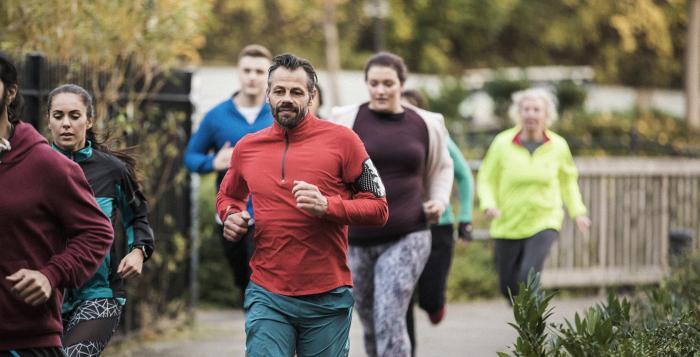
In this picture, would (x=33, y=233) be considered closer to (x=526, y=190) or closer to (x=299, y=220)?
(x=299, y=220)

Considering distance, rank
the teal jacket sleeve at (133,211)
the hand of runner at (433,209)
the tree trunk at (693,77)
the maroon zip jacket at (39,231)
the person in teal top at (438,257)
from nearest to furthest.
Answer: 1. the maroon zip jacket at (39,231)
2. the teal jacket sleeve at (133,211)
3. the hand of runner at (433,209)
4. the person in teal top at (438,257)
5. the tree trunk at (693,77)

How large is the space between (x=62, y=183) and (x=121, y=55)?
5311 mm

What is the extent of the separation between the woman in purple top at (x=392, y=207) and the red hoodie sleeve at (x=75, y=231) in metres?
3.06

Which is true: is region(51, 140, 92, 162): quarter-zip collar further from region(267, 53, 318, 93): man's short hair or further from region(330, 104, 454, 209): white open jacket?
region(330, 104, 454, 209): white open jacket

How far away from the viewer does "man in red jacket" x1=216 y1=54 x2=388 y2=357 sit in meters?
5.55

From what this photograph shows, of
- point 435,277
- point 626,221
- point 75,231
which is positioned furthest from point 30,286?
point 626,221

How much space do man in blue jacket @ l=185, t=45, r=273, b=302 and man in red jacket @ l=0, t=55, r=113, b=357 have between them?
11.8ft

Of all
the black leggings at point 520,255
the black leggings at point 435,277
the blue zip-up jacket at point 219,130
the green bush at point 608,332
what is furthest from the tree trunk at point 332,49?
the green bush at point 608,332

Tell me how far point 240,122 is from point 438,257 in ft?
5.46

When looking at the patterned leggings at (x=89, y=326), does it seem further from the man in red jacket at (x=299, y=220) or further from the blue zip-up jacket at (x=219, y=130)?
the blue zip-up jacket at (x=219, y=130)

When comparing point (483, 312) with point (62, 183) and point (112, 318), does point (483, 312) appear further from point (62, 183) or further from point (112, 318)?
point (62, 183)

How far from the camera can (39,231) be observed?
4.31 metres

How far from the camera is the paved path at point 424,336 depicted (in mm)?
9912

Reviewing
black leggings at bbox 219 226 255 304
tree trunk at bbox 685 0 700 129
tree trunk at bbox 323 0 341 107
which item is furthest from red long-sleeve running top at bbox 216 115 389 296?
tree trunk at bbox 323 0 341 107
